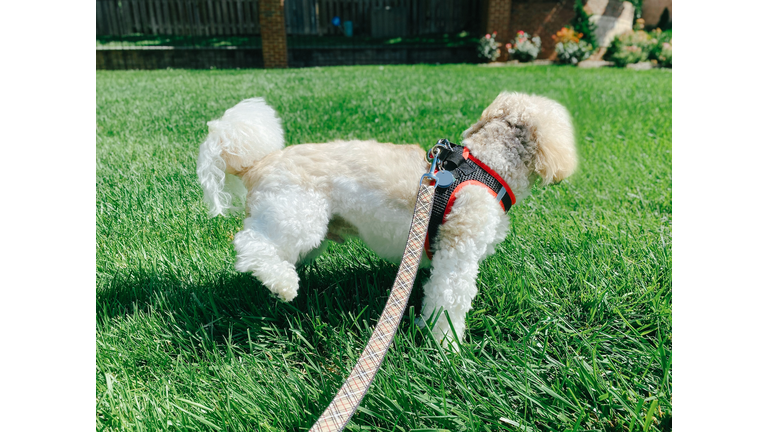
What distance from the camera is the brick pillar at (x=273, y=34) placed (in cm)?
1506

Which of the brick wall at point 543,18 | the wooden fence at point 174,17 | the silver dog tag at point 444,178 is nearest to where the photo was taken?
the silver dog tag at point 444,178

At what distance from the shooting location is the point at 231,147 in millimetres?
2170

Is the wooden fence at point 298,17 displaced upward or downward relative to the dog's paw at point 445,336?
upward

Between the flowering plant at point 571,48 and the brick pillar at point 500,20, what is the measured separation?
79.5 inches

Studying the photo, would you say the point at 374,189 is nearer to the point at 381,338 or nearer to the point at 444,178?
the point at 444,178

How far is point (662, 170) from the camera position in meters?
4.22

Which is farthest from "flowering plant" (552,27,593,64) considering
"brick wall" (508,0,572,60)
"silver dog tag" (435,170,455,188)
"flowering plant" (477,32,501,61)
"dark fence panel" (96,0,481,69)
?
"silver dog tag" (435,170,455,188)

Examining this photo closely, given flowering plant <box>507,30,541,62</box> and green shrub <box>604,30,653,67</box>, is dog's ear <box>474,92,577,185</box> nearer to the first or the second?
flowering plant <box>507,30,541,62</box>

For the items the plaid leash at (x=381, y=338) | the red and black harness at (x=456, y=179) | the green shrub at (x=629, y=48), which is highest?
the green shrub at (x=629, y=48)

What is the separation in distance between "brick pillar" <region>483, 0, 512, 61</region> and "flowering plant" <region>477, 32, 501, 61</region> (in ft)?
1.09

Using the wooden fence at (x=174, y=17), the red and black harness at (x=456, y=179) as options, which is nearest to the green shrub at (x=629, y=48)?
the wooden fence at (x=174, y=17)

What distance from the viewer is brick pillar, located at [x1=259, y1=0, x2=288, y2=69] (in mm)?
15062

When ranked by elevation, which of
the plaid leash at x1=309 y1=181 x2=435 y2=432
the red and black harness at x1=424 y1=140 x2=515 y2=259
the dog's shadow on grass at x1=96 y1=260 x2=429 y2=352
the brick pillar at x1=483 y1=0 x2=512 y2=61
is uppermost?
the brick pillar at x1=483 y1=0 x2=512 y2=61

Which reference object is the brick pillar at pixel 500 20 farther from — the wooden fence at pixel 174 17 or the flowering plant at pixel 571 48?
the wooden fence at pixel 174 17
